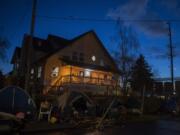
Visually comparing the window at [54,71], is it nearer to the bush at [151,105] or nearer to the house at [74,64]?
the house at [74,64]

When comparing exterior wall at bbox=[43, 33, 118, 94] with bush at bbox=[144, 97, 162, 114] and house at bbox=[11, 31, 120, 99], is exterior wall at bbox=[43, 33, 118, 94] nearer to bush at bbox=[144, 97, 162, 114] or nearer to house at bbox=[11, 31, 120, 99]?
house at bbox=[11, 31, 120, 99]

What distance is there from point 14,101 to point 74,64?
1544 centimetres

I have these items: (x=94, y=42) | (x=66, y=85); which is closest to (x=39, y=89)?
(x=66, y=85)

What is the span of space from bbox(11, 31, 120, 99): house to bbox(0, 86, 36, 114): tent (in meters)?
9.15

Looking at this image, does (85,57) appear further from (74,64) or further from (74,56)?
(74,64)

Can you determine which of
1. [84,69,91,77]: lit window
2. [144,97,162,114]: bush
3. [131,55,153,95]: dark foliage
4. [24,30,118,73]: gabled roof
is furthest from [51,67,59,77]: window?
[131,55,153,95]: dark foliage

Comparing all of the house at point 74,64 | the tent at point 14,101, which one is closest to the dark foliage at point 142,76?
the house at point 74,64

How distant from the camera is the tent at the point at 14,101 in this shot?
46.2ft

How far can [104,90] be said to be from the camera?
84.3ft

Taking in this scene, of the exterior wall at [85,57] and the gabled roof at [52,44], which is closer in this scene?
the exterior wall at [85,57]

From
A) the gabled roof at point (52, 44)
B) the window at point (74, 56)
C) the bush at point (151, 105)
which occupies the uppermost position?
the gabled roof at point (52, 44)

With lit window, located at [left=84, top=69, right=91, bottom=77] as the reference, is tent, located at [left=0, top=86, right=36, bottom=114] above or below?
below

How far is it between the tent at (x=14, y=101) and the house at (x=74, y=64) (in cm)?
915

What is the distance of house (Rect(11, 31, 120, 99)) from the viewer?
25.9 m
